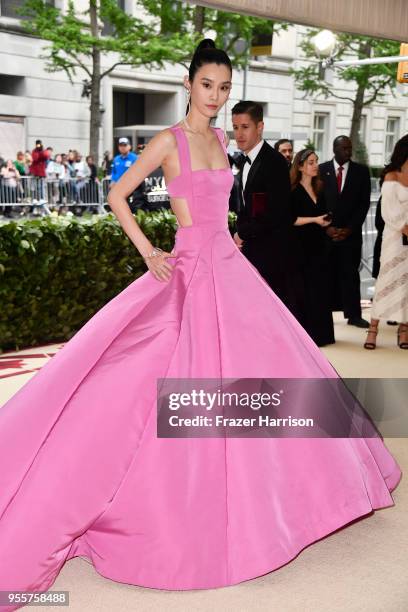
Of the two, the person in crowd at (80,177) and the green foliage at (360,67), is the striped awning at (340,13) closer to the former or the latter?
the person in crowd at (80,177)

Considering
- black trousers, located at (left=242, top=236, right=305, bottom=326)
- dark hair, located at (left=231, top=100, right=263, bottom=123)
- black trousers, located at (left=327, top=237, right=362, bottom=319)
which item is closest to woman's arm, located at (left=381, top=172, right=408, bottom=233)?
black trousers, located at (left=327, top=237, right=362, bottom=319)

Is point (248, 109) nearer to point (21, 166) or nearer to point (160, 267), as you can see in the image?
point (160, 267)

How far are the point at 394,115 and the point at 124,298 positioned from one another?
3790cm

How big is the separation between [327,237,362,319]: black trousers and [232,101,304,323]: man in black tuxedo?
254 centimetres

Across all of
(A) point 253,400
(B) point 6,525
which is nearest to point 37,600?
(B) point 6,525

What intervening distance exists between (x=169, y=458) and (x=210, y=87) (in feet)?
4.87

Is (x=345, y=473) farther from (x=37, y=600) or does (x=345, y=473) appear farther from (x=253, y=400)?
Answer: (x=37, y=600)

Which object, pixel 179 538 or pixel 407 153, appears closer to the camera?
pixel 179 538

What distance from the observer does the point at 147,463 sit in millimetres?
3139

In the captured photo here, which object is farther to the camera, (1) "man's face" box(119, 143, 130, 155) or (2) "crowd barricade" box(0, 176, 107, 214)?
(2) "crowd barricade" box(0, 176, 107, 214)

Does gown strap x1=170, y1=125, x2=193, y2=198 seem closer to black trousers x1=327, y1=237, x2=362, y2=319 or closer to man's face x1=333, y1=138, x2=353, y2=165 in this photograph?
black trousers x1=327, y1=237, x2=362, y2=319

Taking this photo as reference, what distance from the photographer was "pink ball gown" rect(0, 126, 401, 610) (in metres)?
3.05

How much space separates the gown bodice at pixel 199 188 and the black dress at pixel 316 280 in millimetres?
3980

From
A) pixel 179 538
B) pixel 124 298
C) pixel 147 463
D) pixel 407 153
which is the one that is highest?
pixel 407 153
